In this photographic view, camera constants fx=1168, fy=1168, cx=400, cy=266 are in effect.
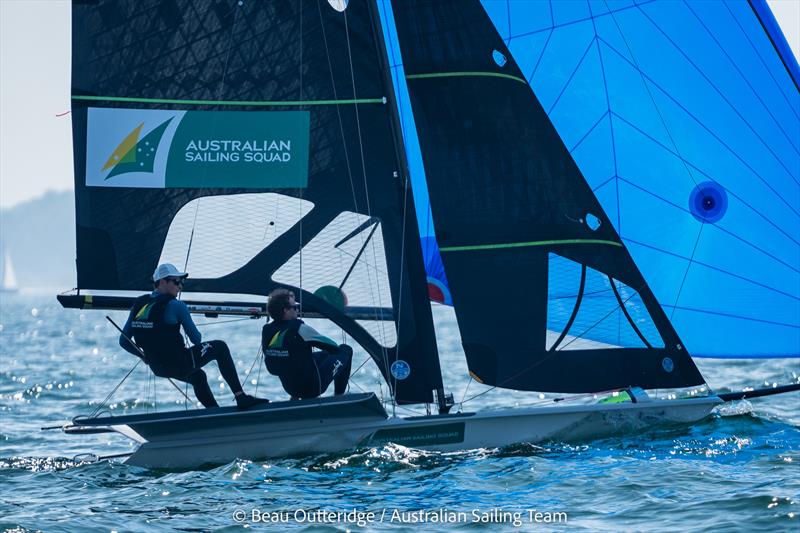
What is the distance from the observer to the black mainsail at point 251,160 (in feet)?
25.5

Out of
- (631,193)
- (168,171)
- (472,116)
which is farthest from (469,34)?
(168,171)

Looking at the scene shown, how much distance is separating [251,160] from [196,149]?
0.38 m

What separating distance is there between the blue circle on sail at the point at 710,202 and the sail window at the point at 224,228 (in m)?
2.68

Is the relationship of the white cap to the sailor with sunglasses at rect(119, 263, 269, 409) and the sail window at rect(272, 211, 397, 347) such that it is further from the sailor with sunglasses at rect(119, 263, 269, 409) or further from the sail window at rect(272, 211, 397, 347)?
the sail window at rect(272, 211, 397, 347)

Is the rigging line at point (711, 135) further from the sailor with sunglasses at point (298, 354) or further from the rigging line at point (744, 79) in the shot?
the sailor with sunglasses at point (298, 354)

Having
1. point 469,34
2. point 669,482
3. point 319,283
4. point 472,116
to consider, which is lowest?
point 669,482

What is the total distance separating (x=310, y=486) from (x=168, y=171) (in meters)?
2.43

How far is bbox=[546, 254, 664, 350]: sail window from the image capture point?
7.96 m

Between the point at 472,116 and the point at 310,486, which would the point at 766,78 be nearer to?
the point at 472,116

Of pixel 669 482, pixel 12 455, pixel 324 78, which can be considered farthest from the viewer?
pixel 12 455

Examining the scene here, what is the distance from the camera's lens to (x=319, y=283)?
26.1 ft

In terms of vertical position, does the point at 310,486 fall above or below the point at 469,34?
below

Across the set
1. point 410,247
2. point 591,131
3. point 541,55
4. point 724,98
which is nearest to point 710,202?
point 724,98

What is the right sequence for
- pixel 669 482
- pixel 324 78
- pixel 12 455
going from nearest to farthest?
pixel 669 482
pixel 324 78
pixel 12 455
